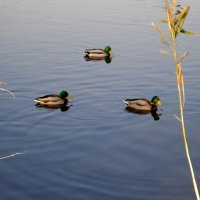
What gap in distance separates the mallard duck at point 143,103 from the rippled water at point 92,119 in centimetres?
31

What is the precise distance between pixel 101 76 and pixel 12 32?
10602 mm

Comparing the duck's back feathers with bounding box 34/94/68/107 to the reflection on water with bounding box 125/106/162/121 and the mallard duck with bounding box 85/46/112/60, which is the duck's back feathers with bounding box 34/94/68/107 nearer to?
the reflection on water with bounding box 125/106/162/121

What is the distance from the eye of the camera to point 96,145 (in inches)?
523

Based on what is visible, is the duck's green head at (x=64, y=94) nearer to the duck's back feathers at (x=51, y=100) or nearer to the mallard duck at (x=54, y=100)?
the mallard duck at (x=54, y=100)

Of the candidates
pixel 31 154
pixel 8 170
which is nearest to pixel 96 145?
pixel 31 154

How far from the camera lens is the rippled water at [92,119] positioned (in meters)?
10.8

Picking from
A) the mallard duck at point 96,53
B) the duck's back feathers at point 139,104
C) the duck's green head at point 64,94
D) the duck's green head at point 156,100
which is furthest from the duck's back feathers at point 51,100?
the mallard duck at point 96,53

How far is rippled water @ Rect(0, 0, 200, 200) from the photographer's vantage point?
10.8 m

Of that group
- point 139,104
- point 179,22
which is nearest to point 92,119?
point 139,104

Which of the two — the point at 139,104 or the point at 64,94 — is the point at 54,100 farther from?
the point at 139,104

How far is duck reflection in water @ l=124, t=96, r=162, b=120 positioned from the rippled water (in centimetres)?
25

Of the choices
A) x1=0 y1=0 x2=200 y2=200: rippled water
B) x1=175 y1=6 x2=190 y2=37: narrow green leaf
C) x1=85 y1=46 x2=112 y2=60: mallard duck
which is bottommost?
x1=175 y1=6 x2=190 y2=37: narrow green leaf

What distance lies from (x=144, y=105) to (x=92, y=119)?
2252mm

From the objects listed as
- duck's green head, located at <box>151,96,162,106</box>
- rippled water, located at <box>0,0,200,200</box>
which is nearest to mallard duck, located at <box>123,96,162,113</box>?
duck's green head, located at <box>151,96,162,106</box>
